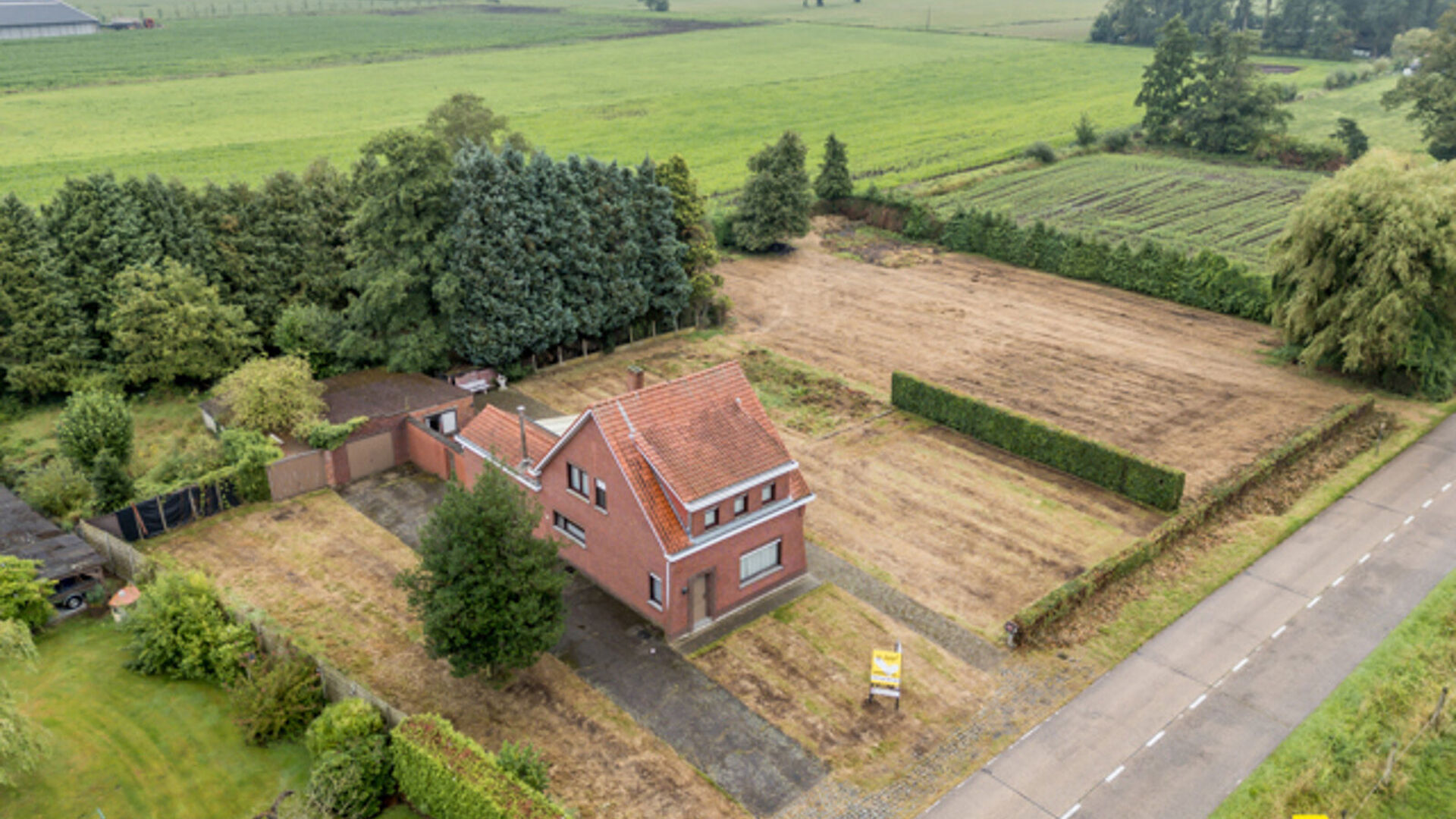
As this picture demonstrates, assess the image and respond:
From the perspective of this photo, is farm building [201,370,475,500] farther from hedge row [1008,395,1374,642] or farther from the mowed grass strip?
the mowed grass strip

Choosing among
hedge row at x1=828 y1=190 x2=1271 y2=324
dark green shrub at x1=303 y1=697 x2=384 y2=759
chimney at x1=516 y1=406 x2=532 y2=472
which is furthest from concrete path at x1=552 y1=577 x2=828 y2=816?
hedge row at x1=828 y1=190 x2=1271 y2=324

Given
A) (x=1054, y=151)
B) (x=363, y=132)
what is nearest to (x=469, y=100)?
(x=363, y=132)

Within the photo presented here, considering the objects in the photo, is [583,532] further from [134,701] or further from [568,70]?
[568,70]

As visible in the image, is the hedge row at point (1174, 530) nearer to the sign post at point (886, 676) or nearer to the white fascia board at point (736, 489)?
the sign post at point (886, 676)

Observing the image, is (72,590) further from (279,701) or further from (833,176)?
(833,176)

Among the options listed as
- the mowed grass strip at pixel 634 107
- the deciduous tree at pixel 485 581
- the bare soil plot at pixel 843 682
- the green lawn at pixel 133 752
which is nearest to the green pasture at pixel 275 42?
the mowed grass strip at pixel 634 107
